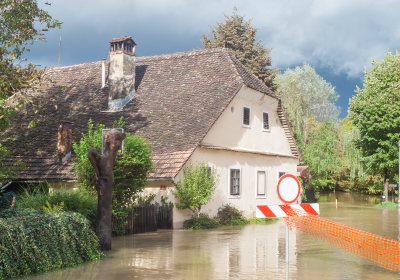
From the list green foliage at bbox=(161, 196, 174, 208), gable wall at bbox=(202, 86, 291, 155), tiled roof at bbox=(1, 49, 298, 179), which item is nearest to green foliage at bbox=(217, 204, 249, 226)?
gable wall at bbox=(202, 86, 291, 155)

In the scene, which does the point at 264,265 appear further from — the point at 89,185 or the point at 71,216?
the point at 89,185

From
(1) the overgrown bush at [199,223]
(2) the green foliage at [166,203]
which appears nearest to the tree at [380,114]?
(1) the overgrown bush at [199,223]

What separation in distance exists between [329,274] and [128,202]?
28.2 feet

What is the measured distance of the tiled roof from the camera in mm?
20109

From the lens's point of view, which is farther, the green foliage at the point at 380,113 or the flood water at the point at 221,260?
the green foliage at the point at 380,113

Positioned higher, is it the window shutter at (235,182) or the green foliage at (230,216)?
the window shutter at (235,182)

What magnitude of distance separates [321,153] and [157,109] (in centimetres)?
3151

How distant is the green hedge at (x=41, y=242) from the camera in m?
8.47

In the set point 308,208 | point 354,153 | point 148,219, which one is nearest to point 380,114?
point 354,153

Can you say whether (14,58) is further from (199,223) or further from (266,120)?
(266,120)

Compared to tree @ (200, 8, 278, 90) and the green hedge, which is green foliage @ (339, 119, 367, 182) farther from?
the green hedge

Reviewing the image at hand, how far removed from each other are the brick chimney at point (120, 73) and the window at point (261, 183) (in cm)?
799

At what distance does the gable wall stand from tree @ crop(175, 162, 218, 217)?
5.64 feet

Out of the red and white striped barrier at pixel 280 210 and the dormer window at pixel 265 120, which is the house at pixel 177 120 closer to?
the dormer window at pixel 265 120
